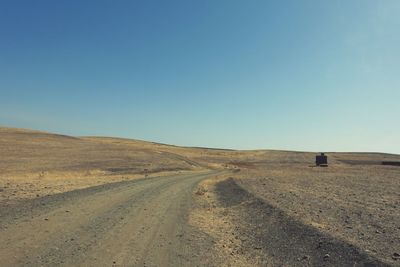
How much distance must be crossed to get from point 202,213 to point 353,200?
8557mm

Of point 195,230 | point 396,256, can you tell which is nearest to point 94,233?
point 195,230

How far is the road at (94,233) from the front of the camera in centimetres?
1075

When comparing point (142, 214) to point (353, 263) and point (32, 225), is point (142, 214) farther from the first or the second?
point (353, 263)

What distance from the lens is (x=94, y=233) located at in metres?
14.0

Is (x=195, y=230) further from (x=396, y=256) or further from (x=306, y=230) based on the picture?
(x=396, y=256)

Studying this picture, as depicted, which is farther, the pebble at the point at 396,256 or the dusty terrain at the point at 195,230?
the dusty terrain at the point at 195,230

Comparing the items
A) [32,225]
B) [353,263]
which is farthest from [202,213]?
[353,263]

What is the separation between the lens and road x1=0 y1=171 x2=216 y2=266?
423 inches

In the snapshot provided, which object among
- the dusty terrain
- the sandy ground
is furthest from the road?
the sandy ground

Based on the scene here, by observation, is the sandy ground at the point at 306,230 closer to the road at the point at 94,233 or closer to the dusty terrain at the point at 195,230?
the dusty terrain at the point at 195,230

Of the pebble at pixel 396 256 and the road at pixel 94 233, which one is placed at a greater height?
the pebble at pixel 396 256

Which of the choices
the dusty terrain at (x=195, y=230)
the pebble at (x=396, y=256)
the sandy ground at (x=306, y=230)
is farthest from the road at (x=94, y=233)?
the pebble at (x=396, y=256)

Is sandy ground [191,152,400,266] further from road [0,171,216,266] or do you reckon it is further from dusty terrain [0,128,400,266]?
road [0,171,216,266]

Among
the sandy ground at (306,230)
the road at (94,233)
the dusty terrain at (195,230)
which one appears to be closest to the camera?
the road at (94,233)
